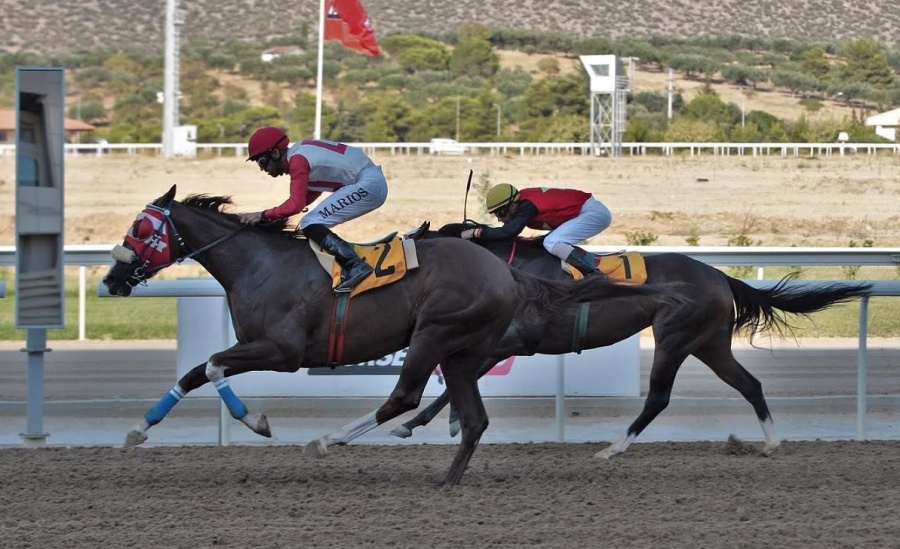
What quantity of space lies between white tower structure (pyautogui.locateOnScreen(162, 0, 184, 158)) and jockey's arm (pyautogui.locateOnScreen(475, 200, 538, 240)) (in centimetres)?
2803

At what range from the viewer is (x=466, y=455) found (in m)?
5.55

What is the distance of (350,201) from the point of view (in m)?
5.95

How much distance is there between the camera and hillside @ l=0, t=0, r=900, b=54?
7831 cm

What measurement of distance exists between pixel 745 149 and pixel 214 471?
32725 mm

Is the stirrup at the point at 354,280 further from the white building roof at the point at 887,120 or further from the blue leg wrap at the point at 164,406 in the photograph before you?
the white building roof at the point at 887,120

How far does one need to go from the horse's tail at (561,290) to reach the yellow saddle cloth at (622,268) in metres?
0.55

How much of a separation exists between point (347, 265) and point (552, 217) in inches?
65.0

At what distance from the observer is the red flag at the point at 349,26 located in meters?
28.2

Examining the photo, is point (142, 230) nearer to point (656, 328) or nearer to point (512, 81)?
point (656, 328)

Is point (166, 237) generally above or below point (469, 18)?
below

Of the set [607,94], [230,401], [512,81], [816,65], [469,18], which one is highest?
[469,18]

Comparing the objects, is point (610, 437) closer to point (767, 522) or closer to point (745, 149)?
point (767, 522)

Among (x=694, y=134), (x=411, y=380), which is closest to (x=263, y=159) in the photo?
(x=411, y=380)

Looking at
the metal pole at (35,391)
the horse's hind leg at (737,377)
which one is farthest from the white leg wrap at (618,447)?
the metal pole at (35,391)
